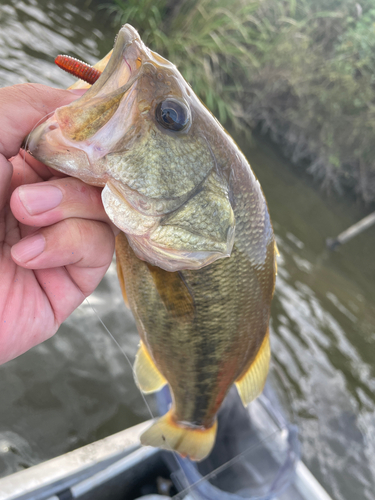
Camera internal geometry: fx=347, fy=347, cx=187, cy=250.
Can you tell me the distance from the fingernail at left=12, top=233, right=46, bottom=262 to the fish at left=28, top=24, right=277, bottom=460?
0.21 m

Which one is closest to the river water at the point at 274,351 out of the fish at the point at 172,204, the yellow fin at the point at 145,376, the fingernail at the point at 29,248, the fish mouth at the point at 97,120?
the yellow fin at the point at 145,376

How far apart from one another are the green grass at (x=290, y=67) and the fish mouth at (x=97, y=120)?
6.82 m

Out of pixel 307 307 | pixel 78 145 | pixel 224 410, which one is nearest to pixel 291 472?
pixel 224 410

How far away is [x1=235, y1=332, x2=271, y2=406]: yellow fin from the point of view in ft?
5.02

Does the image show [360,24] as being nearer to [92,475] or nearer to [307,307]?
[307,307]

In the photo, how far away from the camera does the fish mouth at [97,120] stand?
Result: 0.86 m

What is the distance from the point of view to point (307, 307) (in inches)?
199

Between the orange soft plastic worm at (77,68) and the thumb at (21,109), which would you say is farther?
the thumb at (21,109)

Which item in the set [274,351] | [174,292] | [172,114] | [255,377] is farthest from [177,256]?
[274,351]

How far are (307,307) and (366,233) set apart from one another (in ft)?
17.3

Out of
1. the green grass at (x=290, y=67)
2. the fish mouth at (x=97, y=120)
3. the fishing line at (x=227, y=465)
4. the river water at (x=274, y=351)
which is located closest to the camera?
the fish mouth at (x=97, y=120)

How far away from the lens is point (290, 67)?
9.49 m

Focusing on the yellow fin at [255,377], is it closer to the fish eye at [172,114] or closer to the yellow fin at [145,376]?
the yellow fin at [145,376]

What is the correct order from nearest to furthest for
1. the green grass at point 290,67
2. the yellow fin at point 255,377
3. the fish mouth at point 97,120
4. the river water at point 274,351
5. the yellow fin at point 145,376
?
the fish mouth at point 97,120
the yellow fin at point 255,377
the yellow fin at point 145,376
the river water at point 274,351
the green grass at point 290,67
